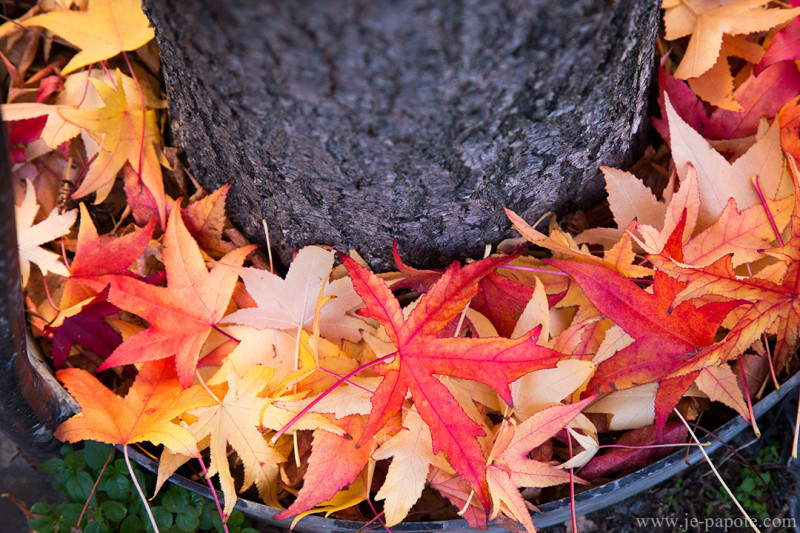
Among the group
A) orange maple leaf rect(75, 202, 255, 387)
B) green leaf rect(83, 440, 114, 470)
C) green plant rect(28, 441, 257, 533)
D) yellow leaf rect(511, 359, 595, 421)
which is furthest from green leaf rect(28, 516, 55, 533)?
yellow leaf rect(511, 359, 595, 421)

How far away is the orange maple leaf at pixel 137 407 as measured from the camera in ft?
2.19

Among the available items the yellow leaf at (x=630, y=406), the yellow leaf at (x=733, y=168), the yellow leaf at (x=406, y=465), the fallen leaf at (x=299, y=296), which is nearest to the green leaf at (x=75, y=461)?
the fallen leaf at (x=299, y=296)

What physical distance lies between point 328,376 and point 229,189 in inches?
11.4

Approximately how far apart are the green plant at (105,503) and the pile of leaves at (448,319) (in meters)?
0.15

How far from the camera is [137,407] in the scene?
0.70 m

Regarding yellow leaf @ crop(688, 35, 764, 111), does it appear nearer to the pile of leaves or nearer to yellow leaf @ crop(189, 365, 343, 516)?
the pile of leaves

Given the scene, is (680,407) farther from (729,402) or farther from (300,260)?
(300,260)

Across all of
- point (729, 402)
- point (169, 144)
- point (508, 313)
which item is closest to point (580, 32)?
point (508, 313)

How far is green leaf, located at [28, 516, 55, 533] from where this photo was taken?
84 centimetres

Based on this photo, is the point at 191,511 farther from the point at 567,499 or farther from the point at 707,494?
the point at 707,494

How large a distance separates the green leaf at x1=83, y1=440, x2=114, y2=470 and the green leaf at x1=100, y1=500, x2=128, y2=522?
60 millimetres

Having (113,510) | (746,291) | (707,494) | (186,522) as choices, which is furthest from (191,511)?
(707,494)

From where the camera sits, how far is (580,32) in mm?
492

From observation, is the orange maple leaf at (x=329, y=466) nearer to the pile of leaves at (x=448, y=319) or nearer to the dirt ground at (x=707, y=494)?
the pile of leaves at (x=448, y=319)
